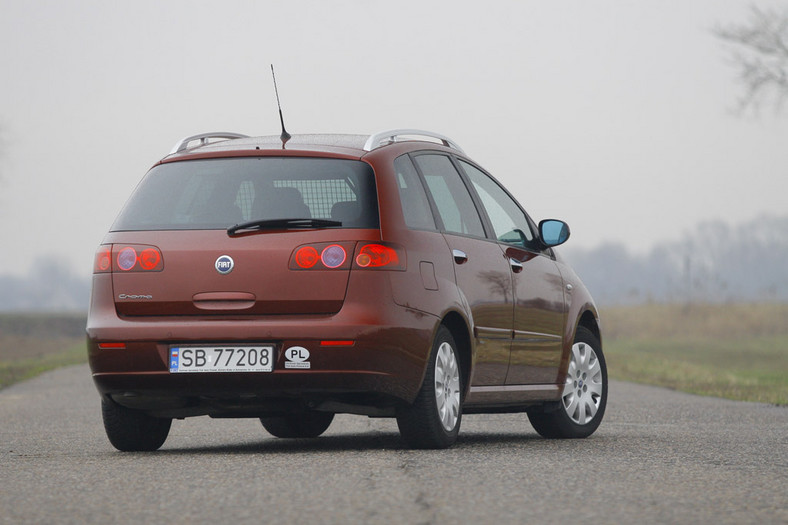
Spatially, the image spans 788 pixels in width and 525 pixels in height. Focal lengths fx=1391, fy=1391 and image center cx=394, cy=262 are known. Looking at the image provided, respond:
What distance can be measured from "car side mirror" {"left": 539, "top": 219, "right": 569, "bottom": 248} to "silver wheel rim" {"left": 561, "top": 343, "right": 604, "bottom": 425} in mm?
796

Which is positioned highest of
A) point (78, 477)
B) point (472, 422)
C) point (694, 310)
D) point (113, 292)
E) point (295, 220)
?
point (295, 220)

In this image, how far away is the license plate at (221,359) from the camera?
291 inches

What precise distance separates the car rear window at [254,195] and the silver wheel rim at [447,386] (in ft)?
2.94

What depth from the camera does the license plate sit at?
7.38 metres

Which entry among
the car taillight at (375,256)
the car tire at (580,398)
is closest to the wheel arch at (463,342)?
the car taillight at (375,256)

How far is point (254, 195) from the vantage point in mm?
7723

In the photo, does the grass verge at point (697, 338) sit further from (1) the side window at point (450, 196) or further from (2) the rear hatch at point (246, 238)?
(2) the rear hatch at point (246, 238)

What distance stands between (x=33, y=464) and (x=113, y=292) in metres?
1.03

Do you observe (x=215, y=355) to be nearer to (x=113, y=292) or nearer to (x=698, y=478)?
(x=113, y=292)

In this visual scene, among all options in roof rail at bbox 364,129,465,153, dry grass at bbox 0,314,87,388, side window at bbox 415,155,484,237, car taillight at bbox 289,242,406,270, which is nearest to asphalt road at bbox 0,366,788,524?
car taillight at bbox 289,242,406,270

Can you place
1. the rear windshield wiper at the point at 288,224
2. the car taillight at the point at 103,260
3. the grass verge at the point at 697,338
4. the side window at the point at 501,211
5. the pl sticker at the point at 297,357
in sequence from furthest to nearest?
the grass verge at the point at 697,338, the side window at the point at 501,211, the car taillight at the point at 103,260, the rear windshield wiper at the point at 288,224, the pl sticker at the point at 297,357

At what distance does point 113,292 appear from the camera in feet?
25.3

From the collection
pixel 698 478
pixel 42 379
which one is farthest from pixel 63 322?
pixel 698 478

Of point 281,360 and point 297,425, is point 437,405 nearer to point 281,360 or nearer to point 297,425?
point 281,360
